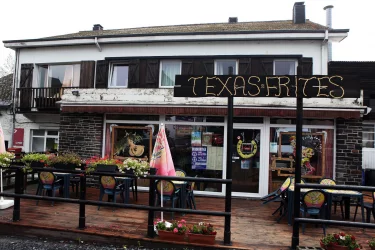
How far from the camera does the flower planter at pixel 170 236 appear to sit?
4.30 meters

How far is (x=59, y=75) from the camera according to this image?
11.2 metres

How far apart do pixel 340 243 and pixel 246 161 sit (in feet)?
13.9

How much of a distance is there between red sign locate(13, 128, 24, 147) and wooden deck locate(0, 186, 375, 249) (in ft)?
20.2

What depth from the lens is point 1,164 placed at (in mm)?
5121

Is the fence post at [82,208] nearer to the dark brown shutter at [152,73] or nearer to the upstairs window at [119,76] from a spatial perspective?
the dark brown shutter at [152,73]

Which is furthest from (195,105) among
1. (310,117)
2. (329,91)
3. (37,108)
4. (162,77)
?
(37,108)

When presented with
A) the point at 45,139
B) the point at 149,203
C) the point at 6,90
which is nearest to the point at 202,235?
the point at 149,203

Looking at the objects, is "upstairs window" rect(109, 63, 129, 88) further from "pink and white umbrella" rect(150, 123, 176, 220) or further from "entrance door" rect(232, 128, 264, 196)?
"pink and white umbrella" rect(150, 123, 176, 220)

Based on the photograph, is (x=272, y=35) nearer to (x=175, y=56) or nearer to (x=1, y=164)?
(x=175, y=56)

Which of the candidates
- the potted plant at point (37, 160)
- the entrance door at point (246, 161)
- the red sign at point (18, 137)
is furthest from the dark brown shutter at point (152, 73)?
the red sign at point (18, 137)

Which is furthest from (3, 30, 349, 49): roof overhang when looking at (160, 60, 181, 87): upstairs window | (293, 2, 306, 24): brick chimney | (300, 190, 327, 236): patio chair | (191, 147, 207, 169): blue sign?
(300, 190, 327, 236): patio chair

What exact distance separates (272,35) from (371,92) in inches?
260

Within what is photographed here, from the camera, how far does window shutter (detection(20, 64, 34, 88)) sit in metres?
11.0

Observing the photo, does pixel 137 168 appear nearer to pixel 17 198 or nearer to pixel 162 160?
pixel 162 160
